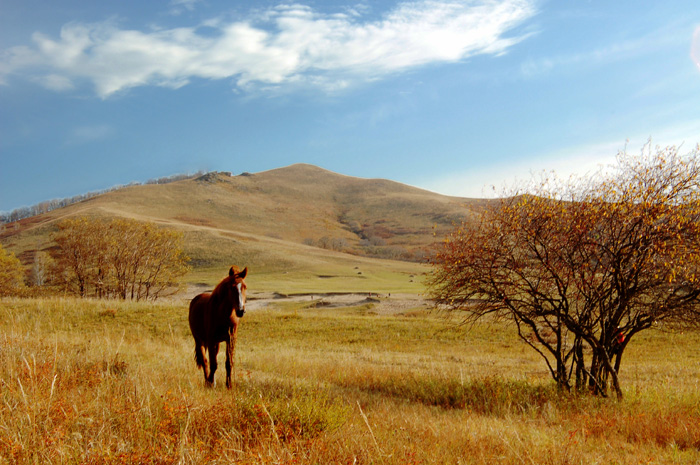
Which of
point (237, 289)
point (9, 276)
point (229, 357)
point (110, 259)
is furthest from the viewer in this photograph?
point (9, 276)

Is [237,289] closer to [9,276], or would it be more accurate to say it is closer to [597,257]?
[597,257]

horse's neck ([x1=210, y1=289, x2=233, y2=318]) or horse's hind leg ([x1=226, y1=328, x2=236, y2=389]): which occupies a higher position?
horse's neck ([x1=210, y1=289, x2=233, y2=318])

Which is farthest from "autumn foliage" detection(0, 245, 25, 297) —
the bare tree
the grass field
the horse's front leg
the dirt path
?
the horse's front leg

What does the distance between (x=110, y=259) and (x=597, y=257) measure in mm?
40109

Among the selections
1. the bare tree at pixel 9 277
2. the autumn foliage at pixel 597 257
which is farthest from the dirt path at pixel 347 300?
the autumn foliage at pixel 597 257

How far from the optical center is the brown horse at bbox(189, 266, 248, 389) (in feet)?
30.1

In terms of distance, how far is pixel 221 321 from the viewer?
389 inches

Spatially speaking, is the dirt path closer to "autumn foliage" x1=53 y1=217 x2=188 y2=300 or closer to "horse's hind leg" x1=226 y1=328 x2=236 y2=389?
"autumn foliage" x1=53 y1=217 x2=188 y2=300

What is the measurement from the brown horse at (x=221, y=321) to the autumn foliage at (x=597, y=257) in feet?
18.9

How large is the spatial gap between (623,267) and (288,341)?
1860 centimetres

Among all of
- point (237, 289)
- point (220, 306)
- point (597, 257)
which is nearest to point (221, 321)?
point (220, 306)

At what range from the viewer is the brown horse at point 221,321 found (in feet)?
30.1

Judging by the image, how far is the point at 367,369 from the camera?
13961 millimetres

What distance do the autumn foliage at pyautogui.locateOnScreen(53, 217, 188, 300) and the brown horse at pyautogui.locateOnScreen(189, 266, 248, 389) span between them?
32584 millimetres
